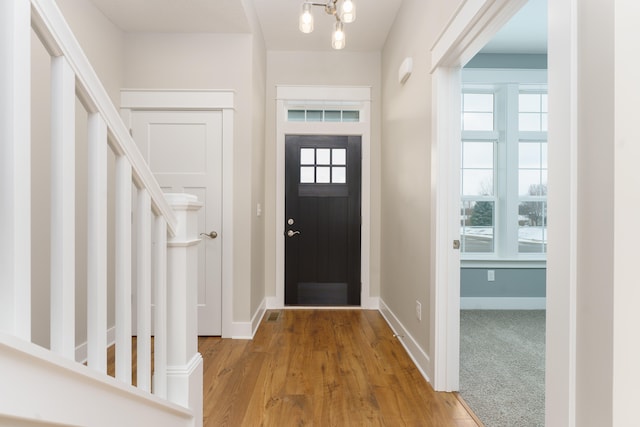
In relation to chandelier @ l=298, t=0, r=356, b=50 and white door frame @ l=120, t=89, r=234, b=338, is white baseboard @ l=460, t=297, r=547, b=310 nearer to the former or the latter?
white door frame @ l=120, t=89, r=234, b=338

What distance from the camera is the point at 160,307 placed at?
111 cm

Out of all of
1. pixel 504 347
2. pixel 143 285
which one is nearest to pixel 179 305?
pixel 143 285

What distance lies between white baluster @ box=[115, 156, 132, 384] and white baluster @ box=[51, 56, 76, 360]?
0.59 feet

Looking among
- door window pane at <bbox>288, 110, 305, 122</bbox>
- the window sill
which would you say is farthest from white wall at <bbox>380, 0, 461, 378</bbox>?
the window sill

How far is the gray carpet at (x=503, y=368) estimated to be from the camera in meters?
1.79

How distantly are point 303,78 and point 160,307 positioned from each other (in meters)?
3.30

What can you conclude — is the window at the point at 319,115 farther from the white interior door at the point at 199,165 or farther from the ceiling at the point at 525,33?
the ceiling at the point at 525,33

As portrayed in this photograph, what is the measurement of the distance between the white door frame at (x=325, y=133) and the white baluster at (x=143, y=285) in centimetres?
278

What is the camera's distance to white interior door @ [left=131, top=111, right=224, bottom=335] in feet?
9.68

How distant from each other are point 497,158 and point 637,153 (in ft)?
11.1

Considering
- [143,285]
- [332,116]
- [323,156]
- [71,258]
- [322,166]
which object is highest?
[332,116]

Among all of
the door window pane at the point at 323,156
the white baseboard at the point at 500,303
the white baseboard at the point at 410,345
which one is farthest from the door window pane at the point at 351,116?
the white baseboard at the point at 500,303

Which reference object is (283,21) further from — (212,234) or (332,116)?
(212,234)

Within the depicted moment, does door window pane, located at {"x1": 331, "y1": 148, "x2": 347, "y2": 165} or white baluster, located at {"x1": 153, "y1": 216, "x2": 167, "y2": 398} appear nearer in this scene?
white baluster, located at {"x1": 153, "y1": 216, "x2": 167, "y2": 398}
